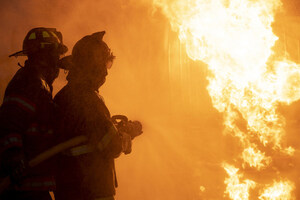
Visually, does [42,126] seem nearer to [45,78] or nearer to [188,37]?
[45,78]

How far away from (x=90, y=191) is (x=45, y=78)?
3.53 feet

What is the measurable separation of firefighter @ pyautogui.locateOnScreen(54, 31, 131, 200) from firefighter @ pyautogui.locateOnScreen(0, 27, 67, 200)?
0.14 meters

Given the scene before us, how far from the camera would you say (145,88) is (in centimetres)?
1084

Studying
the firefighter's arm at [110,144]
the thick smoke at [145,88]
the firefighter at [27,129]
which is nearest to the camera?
the firefighter at [27,129]

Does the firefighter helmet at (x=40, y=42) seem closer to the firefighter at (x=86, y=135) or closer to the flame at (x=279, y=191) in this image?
the firefighter at (x=86, y=135)

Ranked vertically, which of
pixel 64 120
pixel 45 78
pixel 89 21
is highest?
pixel 89 21

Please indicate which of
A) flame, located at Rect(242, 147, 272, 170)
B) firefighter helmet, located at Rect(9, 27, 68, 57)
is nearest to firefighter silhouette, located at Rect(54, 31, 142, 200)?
firefighter helmet, located at Rect(9, 27, 68, 57)

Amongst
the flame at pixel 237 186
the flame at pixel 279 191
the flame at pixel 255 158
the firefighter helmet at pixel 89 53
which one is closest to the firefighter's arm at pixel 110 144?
the firefighter helmet at pixel 89 53

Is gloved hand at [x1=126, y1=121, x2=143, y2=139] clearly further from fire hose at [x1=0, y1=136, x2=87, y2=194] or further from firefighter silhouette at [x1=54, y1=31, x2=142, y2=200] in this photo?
fire hose at [x1=0, y1=136, x2=87, y2=194]

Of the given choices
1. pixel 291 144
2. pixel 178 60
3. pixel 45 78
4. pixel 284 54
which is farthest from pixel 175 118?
pixel 45 78

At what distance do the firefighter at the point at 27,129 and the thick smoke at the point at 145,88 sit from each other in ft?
17.5

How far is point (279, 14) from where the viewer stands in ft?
45.0

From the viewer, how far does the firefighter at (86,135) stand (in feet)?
9.12

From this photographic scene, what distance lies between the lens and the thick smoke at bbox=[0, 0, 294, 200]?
8070 mm
